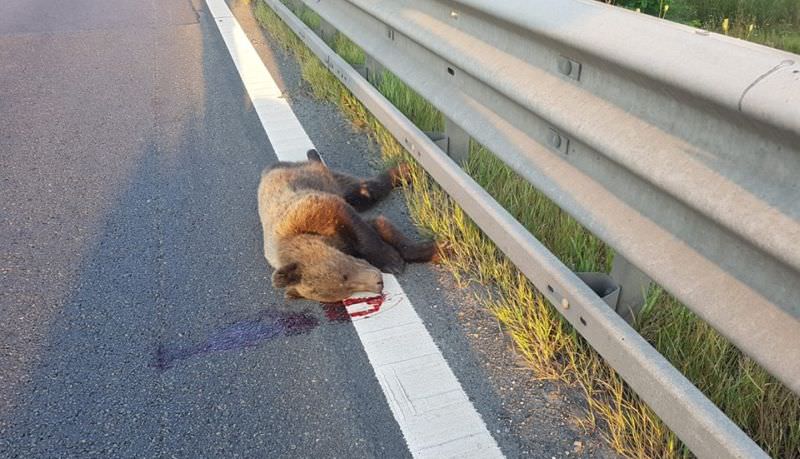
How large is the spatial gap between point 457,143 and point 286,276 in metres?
1.37

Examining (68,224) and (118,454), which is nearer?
(118,454)

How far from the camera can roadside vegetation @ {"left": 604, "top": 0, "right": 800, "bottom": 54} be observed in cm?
772

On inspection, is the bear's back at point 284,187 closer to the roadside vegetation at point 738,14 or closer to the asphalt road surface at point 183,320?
the asphalt road surface at point 183,320

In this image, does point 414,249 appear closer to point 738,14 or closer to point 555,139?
point 555,139

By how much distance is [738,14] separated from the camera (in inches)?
326

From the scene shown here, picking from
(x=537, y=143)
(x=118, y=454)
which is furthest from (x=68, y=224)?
(x=537, y=143)

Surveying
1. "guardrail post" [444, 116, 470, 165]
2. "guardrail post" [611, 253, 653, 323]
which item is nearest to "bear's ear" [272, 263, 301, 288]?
"guardrail post" [444, 116, 470, 165]

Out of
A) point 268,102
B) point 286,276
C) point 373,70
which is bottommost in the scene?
point 286,276

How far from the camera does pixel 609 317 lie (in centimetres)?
224

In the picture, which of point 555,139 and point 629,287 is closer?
point 629,287

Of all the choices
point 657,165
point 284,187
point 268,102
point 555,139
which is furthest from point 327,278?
point 268,102

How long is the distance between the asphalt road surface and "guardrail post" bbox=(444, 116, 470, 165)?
507 mm

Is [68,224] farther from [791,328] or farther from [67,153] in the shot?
[791,328]

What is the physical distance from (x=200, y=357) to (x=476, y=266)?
4.65 ft
